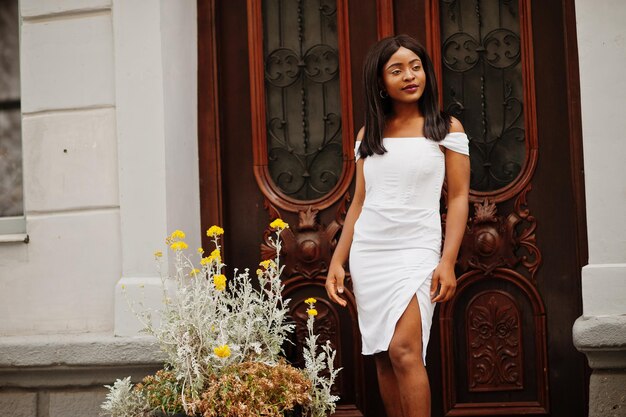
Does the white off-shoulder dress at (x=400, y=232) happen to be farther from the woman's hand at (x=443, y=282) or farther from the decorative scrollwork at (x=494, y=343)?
the decorative scrollwork at (x=494, y=343)

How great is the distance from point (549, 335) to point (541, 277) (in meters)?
0.32

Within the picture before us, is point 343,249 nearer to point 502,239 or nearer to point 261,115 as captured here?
point 502,239

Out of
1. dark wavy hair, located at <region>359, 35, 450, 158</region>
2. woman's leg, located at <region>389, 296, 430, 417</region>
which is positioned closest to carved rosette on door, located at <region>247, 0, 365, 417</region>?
dark wavy hair, located at <region>359, 35, 450, 158</region>

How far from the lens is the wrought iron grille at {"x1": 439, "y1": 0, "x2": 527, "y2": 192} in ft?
17.4

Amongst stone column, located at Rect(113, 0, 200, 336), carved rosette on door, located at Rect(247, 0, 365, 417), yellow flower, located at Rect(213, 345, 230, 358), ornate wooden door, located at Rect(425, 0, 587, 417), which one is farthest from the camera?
carved rosette on door, located at Rect(247, 0, 365, 417)

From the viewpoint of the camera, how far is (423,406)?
14.0 ft

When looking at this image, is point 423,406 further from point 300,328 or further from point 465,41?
point 465,41

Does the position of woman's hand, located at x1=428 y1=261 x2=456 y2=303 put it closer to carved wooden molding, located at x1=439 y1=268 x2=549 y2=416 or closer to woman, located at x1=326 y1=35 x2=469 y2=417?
woman, located at x1=326 y1=35 x2=469 y2=417

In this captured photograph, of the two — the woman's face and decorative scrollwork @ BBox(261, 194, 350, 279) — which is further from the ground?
the woman's face

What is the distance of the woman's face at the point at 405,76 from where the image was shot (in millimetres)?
4504

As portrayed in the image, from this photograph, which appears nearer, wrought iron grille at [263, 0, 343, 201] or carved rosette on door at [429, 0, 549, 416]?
carved rosette on door at [429, 0, 549, 416]

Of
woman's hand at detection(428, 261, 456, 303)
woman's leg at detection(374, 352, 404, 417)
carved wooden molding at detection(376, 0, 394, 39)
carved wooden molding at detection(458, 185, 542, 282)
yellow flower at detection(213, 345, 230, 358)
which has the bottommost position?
woman's leg at detection(374, 352, 404, 417)

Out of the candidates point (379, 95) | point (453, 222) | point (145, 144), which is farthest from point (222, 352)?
point (145, 144)

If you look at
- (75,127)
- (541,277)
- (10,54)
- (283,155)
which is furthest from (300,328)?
(10,54)
